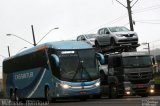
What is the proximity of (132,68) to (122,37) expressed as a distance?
3540mm

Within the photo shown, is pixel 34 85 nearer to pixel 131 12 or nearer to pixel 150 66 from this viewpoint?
pixel 150 66

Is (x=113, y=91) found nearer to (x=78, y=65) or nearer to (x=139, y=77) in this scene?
(x=139, y=77)

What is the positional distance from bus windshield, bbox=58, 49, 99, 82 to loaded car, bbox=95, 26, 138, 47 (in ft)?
19.5

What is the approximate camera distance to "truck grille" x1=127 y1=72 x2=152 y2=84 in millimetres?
30484

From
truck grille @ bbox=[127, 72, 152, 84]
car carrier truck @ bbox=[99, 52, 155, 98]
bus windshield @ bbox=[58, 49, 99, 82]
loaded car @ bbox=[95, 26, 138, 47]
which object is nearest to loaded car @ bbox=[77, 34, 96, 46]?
loaded car @ bbox=[95, 26, 138, 47]

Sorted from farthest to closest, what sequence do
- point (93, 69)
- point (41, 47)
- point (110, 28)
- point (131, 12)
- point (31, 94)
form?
point (131, 12), point (110, 28), point (31, 94), point (41, 47), point (93, 69)

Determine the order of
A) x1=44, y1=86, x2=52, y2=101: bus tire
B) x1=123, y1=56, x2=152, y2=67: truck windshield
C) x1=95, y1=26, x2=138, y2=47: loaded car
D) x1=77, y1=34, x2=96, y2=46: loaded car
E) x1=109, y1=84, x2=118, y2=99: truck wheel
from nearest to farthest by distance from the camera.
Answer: x1=44, y1=86, x2=52, y2=101: bus tire
x1=123, y1=56, x2=152, y2=67: truck windshield
x1=109, y1=84, x2=118, y2=99: truck wheel
x1=95, y1=26, x2=138, y2=47: loaded car
x1=77, y1=34, x2=96, y2=46: loaded car

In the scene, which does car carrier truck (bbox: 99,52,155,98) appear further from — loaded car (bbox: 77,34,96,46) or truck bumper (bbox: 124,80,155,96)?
loaded car (bbox: 77,34,96,46)

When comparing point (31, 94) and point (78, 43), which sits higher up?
A: point (78, 43)

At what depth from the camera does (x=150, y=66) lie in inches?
1204

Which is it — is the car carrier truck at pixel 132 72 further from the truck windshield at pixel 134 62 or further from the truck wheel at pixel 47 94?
the truck wheel at pixel 47 94

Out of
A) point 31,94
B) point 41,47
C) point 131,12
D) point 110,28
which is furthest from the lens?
point 131,12

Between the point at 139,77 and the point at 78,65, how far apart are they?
5145 mm

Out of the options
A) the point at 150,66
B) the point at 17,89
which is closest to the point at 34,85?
the point at 17,89
